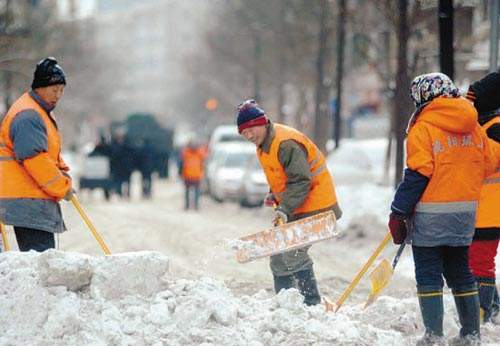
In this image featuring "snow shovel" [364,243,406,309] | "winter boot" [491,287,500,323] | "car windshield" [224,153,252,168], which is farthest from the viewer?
"car windshield" [224,153,252,168]

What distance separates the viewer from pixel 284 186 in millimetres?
7168

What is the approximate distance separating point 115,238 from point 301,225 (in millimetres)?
8181

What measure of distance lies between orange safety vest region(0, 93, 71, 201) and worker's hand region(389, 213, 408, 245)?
89.3 inches

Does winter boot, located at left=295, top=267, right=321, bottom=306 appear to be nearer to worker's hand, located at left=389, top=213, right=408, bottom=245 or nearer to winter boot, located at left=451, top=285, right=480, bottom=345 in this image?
worker's hand, located at left=389, top=213, right=408, bottom=245

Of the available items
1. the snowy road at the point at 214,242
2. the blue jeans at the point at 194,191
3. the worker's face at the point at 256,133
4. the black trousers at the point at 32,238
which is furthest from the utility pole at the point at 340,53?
the black trousers at the point at 32,238

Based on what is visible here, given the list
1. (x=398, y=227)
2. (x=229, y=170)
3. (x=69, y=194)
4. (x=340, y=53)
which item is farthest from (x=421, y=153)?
(x=229, y=170)

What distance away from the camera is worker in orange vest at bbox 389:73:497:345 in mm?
6203

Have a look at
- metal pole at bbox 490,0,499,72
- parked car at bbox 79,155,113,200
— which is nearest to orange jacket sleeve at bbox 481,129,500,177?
metal pole at bbox 490,0,499,72

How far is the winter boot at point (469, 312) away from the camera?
6.43m

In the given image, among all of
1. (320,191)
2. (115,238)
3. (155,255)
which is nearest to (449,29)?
(115,238)

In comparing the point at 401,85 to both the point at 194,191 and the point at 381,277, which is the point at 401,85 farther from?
the point at 381,277

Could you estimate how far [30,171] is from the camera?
6.98 metres

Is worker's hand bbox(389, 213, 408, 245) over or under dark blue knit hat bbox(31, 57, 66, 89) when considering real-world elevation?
under

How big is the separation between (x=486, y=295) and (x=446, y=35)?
24.5ft
